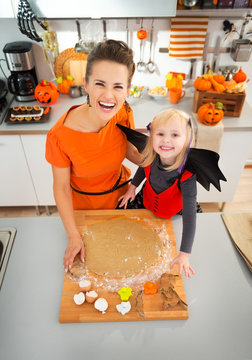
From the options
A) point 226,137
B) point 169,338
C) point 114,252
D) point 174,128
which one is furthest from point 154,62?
point 169,338

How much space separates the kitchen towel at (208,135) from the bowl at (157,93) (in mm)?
369

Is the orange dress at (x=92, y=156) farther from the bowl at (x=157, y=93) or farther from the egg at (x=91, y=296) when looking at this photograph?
the bowl at (x=157, y=93)

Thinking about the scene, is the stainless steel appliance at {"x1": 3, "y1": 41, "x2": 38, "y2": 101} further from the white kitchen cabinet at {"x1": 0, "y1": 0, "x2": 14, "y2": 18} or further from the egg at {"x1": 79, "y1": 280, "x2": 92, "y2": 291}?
the egg at {"x1": 79, "y1": 280, "x2": 92, "y2": 291}

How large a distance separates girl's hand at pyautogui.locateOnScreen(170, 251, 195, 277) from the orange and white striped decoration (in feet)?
5.51

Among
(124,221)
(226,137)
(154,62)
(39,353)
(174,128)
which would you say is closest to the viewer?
(39,353)

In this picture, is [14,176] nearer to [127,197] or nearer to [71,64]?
[71,64]

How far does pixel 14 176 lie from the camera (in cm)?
218

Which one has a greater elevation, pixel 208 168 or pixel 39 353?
pixel 208 168

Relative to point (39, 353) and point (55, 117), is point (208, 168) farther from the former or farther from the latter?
point (55, 117)

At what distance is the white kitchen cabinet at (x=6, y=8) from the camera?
65.8 inches

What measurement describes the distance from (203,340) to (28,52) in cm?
198

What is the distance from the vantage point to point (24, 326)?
2.83ft

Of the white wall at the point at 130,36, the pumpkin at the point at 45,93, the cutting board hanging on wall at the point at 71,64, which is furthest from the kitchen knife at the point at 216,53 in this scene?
the pumpkin at the point at 45,93

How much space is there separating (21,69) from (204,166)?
161 cm
